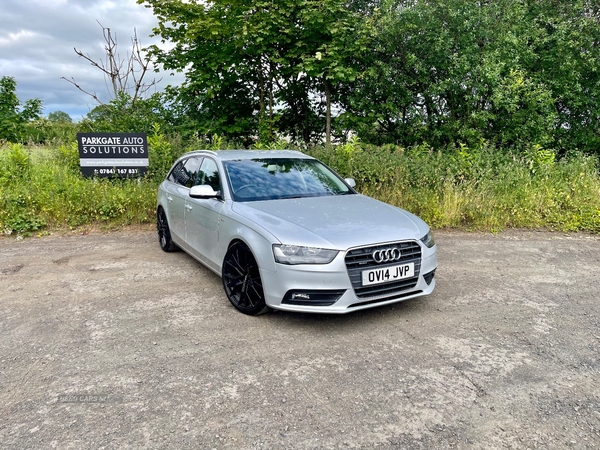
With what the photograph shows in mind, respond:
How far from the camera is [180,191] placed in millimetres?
5406

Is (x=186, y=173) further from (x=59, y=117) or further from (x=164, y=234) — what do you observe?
(x=59, y=117)

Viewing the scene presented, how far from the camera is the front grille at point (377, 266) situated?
11.1 ft

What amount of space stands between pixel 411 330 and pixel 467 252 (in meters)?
2.96

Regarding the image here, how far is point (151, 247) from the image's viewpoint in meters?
6.40

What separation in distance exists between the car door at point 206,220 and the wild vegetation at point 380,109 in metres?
3.22

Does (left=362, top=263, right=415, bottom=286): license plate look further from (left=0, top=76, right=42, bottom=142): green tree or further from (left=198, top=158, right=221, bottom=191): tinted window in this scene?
(left=0, top=76, right=42, bottom=142): green tree

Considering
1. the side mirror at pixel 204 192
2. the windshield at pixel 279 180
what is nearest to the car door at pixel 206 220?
the side mirror at pixel 204 192

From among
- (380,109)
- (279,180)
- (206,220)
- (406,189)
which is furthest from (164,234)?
(380,109)

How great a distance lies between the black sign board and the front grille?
6896mm

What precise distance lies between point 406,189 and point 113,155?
20.6 feet

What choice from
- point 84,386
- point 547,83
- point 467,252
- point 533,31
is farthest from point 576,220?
point 84,386

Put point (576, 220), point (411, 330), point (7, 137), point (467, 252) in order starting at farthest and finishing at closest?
point (7, 137), point (576, 220), point (467, 252), point (411, 330)

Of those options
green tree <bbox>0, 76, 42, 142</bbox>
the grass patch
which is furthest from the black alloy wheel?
green tree <bbox>0, 76, 42, 142</bbox>

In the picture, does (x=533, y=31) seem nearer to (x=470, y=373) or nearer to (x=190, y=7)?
(x=190, y=7)
